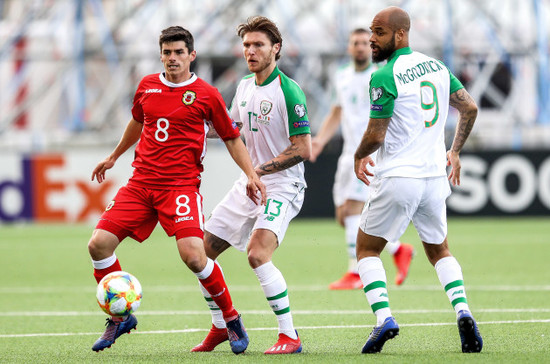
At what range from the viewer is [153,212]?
7.08 m

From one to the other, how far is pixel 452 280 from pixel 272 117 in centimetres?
173

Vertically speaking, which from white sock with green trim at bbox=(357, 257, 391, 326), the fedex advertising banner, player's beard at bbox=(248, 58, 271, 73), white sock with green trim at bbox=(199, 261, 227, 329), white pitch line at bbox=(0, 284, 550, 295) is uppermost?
player's beard at bbox=(248, 58, 271, 73)

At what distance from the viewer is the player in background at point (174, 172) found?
6.87 meters

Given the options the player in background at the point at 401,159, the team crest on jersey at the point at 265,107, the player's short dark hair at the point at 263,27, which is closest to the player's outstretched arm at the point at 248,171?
the team crest on jersey at the point at 265,107

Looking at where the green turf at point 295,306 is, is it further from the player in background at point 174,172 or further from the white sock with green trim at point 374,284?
the player in background at point 174,172

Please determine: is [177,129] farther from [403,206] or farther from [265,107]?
[403,206]

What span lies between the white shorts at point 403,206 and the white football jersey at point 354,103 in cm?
415

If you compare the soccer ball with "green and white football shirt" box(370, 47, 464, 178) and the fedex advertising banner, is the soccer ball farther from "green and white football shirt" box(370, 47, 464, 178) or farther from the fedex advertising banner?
the fedex advertising banner

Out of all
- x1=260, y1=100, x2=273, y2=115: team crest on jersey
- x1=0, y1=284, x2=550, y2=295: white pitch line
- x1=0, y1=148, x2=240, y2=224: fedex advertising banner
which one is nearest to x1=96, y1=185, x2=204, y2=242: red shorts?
x1=260, y1=100, x2=273, y2=115: team crest on jersey

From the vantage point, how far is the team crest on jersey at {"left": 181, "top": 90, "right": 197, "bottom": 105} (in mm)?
6969

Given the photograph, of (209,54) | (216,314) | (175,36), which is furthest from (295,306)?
(209,54)

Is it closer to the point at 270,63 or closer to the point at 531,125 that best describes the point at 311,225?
the point at 531,125

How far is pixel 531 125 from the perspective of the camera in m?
24.9

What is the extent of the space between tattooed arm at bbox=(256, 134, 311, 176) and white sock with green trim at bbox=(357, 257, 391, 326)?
895 mm
